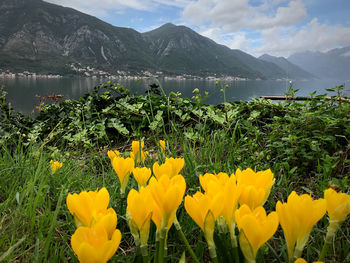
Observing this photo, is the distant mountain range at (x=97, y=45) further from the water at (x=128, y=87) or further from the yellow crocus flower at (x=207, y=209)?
the yellow crocus flower at (x=207, y=209)

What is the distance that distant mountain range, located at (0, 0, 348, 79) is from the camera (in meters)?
126

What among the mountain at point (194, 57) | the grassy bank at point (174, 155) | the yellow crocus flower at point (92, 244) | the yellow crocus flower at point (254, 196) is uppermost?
the mountain at point (194, 57)

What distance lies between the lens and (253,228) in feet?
1.57

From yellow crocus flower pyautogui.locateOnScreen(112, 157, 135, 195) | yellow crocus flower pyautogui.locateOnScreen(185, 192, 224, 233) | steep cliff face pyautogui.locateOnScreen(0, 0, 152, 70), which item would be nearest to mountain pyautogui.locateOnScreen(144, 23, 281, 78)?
steep cliff face pyautogui.locateOnScreen(0, 0, 152, 70)

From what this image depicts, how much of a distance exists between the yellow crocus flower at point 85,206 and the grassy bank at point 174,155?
21cm

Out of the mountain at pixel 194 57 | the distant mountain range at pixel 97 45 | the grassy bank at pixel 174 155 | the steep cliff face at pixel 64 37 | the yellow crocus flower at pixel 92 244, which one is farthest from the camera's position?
the mountain at pixel 194 57

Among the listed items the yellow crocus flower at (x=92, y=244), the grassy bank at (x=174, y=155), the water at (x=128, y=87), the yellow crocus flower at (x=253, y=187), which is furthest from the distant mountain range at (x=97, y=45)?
the yellow crocus flower at (x=92, y=244)

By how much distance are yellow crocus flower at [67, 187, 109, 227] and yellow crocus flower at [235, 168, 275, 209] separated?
1.19 feet

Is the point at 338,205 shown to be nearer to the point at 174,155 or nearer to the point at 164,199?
the point at 164,199

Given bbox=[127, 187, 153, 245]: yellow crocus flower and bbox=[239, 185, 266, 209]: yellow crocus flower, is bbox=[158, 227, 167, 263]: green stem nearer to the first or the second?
bbox=[127, 187, 153, 245]: yellow crocus flower

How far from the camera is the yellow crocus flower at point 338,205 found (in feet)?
1.77

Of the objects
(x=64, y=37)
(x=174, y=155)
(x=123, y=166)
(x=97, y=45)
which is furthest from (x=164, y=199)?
(x=64, y=37)

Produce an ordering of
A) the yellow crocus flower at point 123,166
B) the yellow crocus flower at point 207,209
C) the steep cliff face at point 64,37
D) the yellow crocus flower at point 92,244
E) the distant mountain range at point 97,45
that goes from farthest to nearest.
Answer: the distant mountain range at point 97,45 → the steep cliff face at point 64,37 → the yellow crocus flower at point 123,166 → the yellow crocus flower at point 207,209 → the yellow crocus flower at point 92,244

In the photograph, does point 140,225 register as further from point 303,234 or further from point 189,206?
point 303,234
